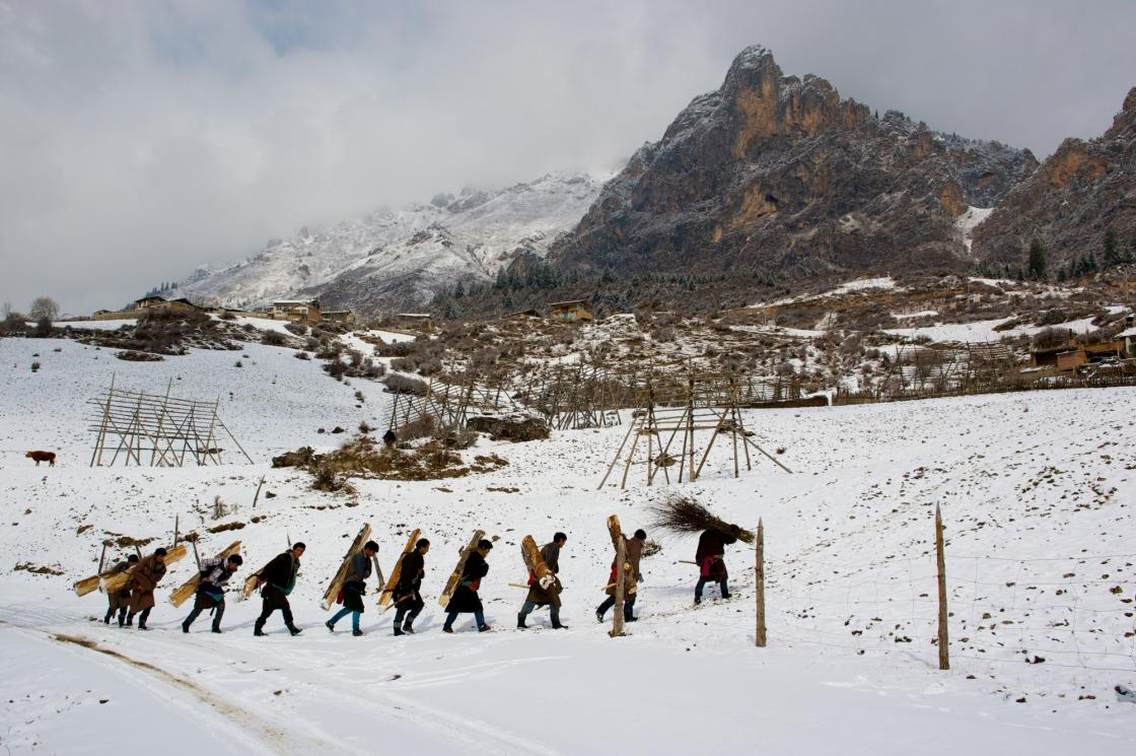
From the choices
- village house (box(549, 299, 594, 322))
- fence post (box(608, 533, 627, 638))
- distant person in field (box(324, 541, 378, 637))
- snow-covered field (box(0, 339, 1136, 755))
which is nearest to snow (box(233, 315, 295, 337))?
village house (box(549, 299, 594, 322))

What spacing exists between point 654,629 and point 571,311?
87.7 metres

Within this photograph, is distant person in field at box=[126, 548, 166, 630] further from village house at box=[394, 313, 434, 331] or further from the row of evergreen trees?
the row of evergreen trees

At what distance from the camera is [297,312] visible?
89.3 metres

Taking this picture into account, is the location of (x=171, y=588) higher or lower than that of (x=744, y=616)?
lower

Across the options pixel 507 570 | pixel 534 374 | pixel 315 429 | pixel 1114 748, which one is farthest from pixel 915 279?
pixel 1114 748

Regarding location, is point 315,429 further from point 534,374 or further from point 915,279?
point 915,279

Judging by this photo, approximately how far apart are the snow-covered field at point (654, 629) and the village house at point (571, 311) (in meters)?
70.1

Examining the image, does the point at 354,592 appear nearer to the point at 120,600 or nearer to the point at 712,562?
the point at 120,600

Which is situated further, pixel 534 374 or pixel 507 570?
pixel 534 374

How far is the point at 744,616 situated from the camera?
1059 cm

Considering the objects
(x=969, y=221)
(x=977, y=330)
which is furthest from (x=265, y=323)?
(x=969, y=221)

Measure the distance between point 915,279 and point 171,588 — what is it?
10482 centimetres

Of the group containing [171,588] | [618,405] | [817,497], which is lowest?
[171,588]

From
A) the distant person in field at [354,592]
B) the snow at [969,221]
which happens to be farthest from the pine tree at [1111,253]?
the distant person in field at [354,592]
